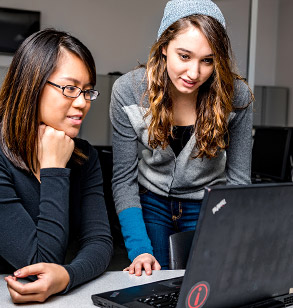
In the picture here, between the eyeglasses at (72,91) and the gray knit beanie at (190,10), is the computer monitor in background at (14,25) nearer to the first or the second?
the gray knit beanie at (190,10)

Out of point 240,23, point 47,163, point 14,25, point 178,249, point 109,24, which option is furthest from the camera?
point 109,24

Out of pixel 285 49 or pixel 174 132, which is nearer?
pixel 174 132

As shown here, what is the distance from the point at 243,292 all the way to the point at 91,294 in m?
0.33

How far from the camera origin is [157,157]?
1639mm

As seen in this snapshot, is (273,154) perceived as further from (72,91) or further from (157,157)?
(72,91)

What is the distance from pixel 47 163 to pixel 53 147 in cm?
5

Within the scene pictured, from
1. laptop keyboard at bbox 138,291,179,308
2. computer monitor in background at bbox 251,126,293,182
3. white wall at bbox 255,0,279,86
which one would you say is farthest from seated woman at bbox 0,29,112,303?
white wall at bbox 255,0,279,86

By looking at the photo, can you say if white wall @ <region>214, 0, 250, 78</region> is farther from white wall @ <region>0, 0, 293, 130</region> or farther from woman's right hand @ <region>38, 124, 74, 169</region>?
woman's right hand @ <region>38, 124, 74, 169</region>

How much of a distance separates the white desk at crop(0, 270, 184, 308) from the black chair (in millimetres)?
196

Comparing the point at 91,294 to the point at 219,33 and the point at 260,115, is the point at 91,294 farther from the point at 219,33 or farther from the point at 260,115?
the point at 260,115

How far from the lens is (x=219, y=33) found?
1.44 metres

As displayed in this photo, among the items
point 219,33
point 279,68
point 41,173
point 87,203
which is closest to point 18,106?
point 41,173

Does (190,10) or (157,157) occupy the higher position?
(190,10)

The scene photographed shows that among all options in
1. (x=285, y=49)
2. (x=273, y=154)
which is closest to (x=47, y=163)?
(x=273, y=154)
